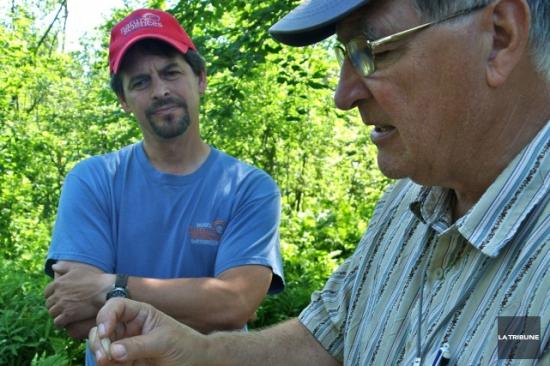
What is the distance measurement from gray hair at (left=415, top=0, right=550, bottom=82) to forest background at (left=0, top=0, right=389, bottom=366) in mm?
2812

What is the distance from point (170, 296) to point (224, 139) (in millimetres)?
7030

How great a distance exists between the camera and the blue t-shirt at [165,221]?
313 cm

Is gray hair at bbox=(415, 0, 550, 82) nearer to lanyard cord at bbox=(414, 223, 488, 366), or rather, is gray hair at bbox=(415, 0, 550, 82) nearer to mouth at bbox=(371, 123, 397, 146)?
mouth at bbox=(371, 123, 397, 146)

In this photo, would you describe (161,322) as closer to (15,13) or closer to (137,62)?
(137,62)

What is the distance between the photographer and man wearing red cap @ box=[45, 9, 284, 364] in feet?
9.91

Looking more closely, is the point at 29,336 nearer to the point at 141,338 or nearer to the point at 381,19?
the point at 141,338

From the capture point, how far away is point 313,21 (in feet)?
5.52

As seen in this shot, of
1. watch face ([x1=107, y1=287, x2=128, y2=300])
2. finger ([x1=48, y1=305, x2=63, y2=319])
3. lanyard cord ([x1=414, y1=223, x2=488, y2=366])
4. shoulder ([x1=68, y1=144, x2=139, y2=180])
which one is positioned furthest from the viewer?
shoulder ([x1=68, y1=144, x2=139, y2=180])

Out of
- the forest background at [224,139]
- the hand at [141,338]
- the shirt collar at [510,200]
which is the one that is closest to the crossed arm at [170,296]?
the forest background at [224,139]

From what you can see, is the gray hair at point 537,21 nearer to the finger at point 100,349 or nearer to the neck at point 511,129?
the neck at point 511,129

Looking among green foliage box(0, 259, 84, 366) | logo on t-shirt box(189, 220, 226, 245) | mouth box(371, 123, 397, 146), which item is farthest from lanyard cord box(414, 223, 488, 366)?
green foliage box(0, 259, 84, 366)

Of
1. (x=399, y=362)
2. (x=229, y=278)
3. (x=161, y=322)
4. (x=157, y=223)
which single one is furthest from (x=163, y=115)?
(x=399, y=362)

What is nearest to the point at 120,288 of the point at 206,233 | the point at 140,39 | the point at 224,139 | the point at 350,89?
the point at 206,233

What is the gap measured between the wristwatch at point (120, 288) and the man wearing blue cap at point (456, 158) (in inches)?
40.8
